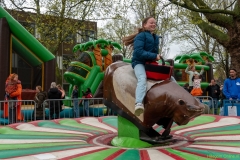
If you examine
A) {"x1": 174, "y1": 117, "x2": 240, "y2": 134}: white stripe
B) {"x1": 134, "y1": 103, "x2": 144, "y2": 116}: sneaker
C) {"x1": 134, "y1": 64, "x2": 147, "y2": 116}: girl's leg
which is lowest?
{"x1": 174, "y1": 117, "x2": 240, "y2": 134}: white stripe

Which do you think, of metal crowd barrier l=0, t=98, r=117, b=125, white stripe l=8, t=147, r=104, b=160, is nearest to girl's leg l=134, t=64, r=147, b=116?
white stripe l=8, t=147, r=104, b=160

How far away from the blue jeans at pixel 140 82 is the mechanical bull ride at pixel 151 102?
0.09 metres

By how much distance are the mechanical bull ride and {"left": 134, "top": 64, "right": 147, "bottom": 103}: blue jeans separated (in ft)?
0.29

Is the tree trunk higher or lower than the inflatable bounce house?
higher

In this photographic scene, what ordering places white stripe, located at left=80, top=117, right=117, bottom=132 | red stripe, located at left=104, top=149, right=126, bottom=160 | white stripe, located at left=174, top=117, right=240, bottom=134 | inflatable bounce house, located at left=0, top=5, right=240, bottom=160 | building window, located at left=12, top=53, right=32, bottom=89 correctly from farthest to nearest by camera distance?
building window, located at left=12, top=53, right=32, bottom=89 → white stripe, located at left=80, top=117, right=117, bottom=132 → white stripe, located at left=174, top=117, right=240, bottom=134 → inflatable bounce house, located at left=0, top=5, right=240, bottom=160 → red stripe, located at left=104, top=149, right=126, bottom=160

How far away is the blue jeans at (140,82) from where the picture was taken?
3.10 meters

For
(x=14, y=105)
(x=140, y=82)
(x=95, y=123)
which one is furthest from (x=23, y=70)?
(x=140, y=82)

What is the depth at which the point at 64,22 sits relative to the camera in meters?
17.8

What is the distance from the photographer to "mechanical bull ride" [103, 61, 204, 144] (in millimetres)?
3000

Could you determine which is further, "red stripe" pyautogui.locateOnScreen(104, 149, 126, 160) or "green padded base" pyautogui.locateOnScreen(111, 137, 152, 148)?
"green padded base" pyautogui.locateOnScreen(111, 137, 152, 148)

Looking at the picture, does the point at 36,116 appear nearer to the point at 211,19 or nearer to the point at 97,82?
the point at 97,82

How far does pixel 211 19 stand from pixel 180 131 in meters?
8.33

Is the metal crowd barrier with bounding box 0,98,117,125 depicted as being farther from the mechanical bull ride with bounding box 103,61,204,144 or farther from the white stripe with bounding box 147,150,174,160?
the white stripe with bounding box 147,150,174,160

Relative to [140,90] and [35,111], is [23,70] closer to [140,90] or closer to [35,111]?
[35,111]
